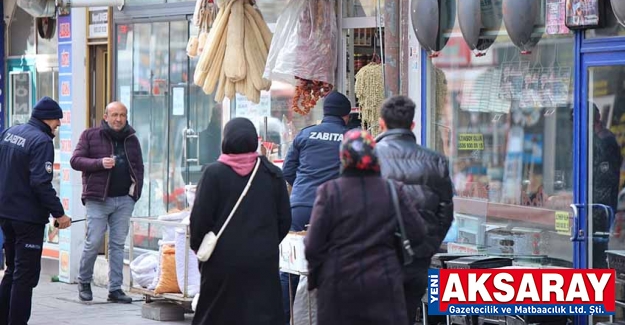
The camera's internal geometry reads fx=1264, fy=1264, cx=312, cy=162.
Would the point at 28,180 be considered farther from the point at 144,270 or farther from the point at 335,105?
the point at 335,105

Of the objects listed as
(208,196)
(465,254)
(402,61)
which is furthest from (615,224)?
(208,196)

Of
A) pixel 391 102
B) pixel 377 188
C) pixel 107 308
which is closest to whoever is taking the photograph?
pixel 377 188

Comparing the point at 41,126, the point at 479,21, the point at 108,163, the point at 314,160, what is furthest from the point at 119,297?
the point at 479,21

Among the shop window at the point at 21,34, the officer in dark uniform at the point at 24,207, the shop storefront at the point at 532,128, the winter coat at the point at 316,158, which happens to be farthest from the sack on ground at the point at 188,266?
the shop window at the point at 21,34

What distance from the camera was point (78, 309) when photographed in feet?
40.3

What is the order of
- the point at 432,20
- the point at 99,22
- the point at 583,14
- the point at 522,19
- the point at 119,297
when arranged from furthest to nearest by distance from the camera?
1. the point at 99,22
2. the point at 119,297
3. the point at 432,20
4. the point at 522,19
5. the point at 583,14

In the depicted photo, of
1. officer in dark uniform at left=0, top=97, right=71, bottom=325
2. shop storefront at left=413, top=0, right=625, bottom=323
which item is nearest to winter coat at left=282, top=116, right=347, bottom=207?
shop storefront at left=413, top=0, right=625, bottom=323

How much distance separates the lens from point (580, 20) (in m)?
9.01

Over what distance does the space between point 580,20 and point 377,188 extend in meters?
3.04

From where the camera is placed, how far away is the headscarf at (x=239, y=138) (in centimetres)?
751

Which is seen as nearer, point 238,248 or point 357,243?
point 357,243

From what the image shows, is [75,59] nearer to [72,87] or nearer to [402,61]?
[72,87]

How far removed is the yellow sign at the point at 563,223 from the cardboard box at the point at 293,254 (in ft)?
6.19

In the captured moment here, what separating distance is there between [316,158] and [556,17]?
2122 millimetres
